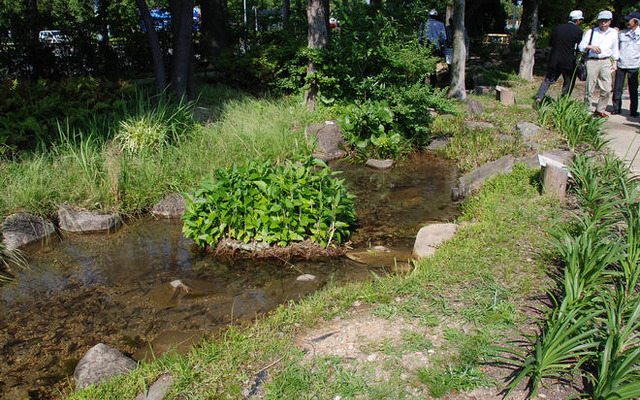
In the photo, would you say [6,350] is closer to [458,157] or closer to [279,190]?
[279,190]

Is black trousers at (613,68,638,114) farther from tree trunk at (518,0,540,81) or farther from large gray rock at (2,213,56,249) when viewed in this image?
large gray rock at (2,213,56,249)

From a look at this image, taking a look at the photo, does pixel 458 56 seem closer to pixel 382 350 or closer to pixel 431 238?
pixel 431 238

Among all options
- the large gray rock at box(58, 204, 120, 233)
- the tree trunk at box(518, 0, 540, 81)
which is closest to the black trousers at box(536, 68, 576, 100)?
the tree trunk at box(518, 0, 540, 81)

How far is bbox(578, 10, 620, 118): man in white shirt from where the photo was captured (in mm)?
8625

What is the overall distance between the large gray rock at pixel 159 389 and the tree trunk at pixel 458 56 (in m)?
9.82

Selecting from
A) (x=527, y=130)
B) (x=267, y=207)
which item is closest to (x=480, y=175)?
(x=527, y=130)

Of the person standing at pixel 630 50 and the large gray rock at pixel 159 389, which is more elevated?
the person standing at pixel 630 50

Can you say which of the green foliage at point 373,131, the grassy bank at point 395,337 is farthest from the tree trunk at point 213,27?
the grassy bank at point 395,337

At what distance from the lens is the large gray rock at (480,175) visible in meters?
6.97

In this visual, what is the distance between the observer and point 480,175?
284 inches

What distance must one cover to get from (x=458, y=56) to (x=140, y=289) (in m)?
9.09

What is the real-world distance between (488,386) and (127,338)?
294 centimetres

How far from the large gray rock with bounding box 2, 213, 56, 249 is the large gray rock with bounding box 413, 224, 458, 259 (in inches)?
178

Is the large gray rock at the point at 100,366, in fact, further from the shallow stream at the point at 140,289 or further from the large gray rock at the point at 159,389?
the large gray rock at the point at 159,389
